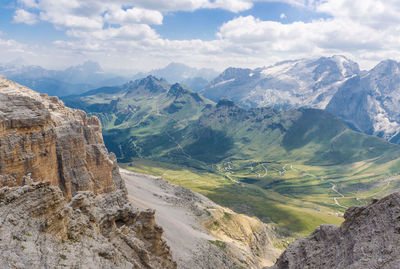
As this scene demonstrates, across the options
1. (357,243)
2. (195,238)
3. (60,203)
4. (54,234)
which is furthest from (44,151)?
(357,243)

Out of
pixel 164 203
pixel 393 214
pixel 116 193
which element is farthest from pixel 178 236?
pixel 393 214

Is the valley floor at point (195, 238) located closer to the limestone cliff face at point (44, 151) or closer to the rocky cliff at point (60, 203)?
the rocky cliff at point (60, 203)

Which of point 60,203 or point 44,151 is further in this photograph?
point 44,151

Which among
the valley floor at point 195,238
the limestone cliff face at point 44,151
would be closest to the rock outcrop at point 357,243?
the valley floor at point 195,238

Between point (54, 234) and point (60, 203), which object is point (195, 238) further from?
point (54, 234)

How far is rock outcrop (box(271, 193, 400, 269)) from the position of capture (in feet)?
120

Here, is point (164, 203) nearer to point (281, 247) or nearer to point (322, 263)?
point (281, 247)

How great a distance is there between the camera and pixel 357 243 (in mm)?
41312

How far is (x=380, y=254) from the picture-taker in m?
36.6

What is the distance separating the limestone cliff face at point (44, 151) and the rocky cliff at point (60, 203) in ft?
0.54

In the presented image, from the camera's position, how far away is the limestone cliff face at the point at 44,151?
57281 millimetres

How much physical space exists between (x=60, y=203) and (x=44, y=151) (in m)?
33.0

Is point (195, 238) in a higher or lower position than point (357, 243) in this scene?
lower

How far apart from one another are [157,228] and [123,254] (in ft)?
58.1
